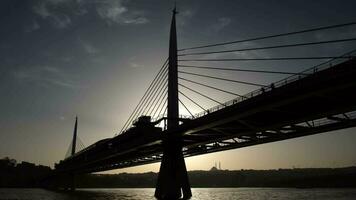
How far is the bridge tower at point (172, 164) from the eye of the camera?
46.5 metres

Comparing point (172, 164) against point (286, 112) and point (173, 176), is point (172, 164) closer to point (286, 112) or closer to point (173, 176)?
point (173, 176)

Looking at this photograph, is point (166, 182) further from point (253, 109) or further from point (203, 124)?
point (253, 109)

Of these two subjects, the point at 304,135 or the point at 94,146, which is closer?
the point at 304,135

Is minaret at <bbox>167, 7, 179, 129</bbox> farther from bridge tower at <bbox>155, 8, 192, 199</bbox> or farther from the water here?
the water

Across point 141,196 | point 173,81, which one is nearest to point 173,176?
point 173,81

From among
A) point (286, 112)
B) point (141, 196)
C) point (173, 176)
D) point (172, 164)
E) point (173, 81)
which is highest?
point (173, 81)

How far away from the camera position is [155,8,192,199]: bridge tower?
46469mm

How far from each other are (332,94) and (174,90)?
23.0m

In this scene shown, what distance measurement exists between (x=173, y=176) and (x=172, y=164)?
1740 millimetres

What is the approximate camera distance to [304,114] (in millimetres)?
36312

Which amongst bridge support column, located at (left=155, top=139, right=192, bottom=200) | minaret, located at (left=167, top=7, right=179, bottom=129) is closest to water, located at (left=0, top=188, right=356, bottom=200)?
bridge support column, located at (left=155, top=139, right=192, bottom=200)

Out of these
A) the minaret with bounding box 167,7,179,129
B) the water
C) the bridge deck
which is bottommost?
the water

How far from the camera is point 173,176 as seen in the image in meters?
47.2

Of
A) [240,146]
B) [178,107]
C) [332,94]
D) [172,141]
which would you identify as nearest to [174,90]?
[178,107]
